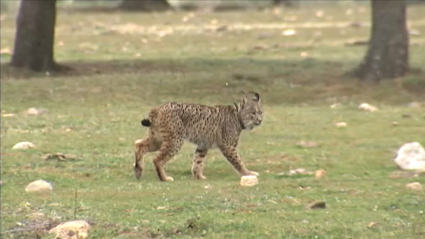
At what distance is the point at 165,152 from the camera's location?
10.8 m

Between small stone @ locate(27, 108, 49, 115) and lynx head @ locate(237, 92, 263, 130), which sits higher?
lynx head @ locate(237, 92, 263, 130)

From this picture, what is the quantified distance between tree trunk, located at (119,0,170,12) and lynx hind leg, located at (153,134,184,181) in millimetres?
28739

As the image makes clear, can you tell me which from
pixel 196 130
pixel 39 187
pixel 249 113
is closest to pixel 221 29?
pixel 249 113

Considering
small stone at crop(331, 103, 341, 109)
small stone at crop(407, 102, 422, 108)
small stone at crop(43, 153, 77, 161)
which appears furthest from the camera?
small stone at crop(331, 103, 341, 109)

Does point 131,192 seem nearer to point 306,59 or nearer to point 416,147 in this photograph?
point 416,147

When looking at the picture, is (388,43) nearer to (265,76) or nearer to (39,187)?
(265,76)

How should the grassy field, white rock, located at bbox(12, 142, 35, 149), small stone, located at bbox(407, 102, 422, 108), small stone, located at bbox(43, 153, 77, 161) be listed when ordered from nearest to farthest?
the grassy field → small stone, located at bbox(43, 153, 77, 161) → white rock, located at bbox(12, 142, 35, 149) → small stone, located at bbox(407, 102, 422, 108)

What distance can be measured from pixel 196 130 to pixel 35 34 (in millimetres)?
9975

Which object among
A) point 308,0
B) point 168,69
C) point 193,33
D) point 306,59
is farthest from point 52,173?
point 308,0

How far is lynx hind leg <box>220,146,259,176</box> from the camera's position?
10945mm

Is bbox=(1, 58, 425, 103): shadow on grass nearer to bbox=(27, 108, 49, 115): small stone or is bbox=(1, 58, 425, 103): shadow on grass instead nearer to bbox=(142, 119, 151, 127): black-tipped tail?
bbox=(27, 108, 49, 115): small stone

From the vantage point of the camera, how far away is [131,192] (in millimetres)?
9805

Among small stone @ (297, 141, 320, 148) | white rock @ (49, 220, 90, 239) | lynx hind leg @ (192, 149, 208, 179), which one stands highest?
white rock @ (49, 220, 90, 239)

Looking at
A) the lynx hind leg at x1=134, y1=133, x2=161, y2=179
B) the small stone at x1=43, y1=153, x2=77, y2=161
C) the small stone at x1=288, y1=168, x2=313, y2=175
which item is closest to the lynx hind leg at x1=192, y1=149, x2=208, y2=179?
the lynx hind leg at x1=134, y1=133, x2=161, y2=179
